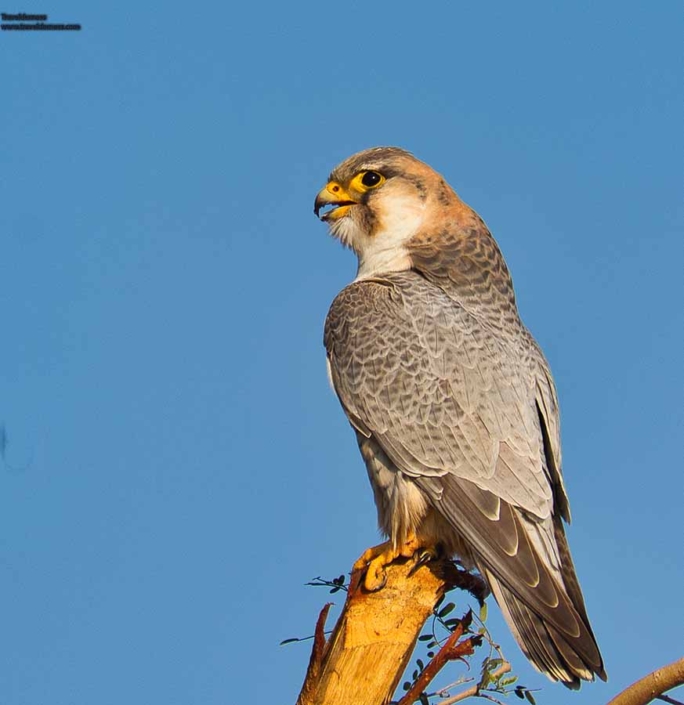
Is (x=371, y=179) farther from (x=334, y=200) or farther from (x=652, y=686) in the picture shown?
(x=652, y=686)

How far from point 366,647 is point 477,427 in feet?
3.93

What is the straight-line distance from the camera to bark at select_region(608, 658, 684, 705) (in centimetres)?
310

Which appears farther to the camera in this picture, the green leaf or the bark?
the green leaf

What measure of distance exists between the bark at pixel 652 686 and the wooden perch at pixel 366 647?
2.86 feet

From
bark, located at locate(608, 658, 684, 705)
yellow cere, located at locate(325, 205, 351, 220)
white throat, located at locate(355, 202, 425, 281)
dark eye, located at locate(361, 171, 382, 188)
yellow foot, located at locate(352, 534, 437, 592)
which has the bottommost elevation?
bark, located at locate(608, 658, 684, 705)

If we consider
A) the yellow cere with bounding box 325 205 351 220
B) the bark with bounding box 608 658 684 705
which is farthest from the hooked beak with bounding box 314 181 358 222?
the bark with bounding box 608 658 684 705

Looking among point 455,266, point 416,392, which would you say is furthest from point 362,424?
point 455,266

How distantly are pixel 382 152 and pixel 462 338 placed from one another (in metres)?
1.33

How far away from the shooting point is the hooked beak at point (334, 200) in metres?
5.47

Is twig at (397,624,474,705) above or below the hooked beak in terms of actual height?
below

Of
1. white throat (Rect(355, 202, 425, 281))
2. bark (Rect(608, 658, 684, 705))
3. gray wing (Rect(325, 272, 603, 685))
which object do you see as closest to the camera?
bark (Rect(608, 658, 684, 705))

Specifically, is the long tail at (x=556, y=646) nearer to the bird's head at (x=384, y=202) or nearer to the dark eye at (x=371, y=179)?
the bird's head at (x=384, y=202)

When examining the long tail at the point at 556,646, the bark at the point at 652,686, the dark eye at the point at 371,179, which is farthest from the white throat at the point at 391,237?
the bark at the point at 652,686

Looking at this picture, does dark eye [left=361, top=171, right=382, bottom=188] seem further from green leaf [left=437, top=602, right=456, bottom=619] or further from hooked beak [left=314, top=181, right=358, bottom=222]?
green leaf [left=437, top=602, right=456, bottom=619]
